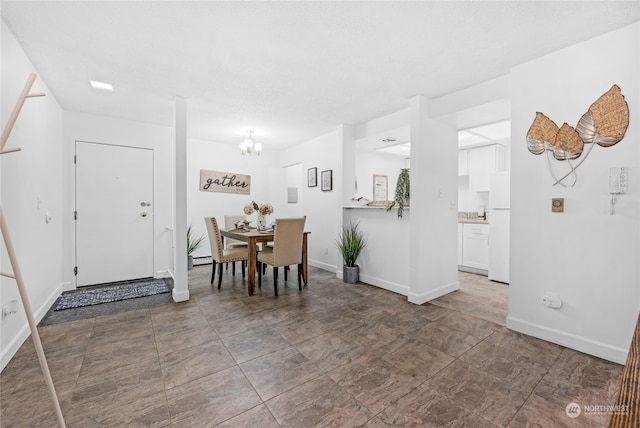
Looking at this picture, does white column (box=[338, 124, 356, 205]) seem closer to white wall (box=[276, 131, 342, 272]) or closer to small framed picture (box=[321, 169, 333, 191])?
white wall (box=[276, 131, 342, 272])

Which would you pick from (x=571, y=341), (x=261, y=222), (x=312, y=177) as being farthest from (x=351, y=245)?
(x=571, y=341)

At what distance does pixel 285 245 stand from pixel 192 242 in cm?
238

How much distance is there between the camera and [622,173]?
6.72 ft

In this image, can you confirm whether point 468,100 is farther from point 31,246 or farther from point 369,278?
point 31,246

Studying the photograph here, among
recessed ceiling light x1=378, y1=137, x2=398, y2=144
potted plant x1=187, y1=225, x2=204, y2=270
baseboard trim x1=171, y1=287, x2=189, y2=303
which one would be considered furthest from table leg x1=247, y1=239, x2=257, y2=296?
recessed ceiling light x1=378, y1=137, x2=398, y2=144

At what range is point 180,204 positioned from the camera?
3.32 metres

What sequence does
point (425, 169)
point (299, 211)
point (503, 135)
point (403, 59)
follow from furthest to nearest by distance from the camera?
1. point (299, 211)
2. point (503, 135)
3. point (425, 169)
4. point (403, 59)

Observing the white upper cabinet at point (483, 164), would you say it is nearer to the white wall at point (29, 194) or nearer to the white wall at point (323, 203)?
the white wall at point (323, 203)

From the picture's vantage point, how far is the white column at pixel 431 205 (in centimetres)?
329

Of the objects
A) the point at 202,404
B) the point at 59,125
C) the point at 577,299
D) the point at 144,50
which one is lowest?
the point at 202,404

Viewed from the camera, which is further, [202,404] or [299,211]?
[299,211]

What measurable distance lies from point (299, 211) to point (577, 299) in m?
4.62

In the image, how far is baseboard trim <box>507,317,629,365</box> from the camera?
207 cm

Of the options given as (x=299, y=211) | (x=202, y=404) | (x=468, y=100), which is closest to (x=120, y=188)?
(x=299, y=211)
